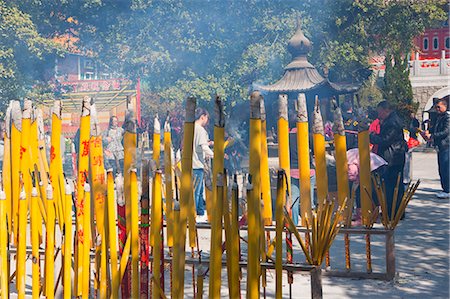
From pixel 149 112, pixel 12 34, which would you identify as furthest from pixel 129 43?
pixel 149 112

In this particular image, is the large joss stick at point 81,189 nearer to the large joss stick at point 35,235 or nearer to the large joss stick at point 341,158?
the large joss stick at point 35,235

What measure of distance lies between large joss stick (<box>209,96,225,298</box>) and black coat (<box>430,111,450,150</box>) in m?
5.83

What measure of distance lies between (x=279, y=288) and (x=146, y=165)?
1.96 ft

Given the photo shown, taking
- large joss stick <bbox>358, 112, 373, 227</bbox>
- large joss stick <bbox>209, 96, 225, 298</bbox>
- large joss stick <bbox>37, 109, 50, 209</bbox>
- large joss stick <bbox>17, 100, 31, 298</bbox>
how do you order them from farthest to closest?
large joss stick <bbox>358, 112, 373, 227</bbox> → large joss stick <bbox>37, 109, 50, 209</bbox> → large joss stick <bbox>17, 100, 31, 298</bbox> → large joss stick <bbox>209, 96, 225, 298</bbox>

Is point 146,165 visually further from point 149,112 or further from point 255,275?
point 149,112

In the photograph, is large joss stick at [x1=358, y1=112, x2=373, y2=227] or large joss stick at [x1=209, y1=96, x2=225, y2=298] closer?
large joss stick at [x1=209, y1=96, x2=225, y2=298]

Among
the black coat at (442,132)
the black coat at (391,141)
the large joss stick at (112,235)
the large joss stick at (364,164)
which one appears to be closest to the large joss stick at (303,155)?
the large joss stick at (364,164)

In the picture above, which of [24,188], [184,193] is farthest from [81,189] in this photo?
[184,193]

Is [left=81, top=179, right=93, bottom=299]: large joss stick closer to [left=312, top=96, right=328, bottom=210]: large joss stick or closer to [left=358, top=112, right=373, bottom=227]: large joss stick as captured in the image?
[left=312, top=96, right=328, bottom=210]: large joss stick

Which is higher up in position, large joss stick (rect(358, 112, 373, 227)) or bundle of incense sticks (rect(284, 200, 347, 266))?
large joss stick (rect(358, 112, 373, 227))

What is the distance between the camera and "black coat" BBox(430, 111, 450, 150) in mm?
7692

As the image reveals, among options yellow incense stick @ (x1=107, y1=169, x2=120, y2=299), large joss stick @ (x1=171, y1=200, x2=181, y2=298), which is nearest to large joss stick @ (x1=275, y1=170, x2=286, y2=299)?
large joss stick @ (x1=171, y1=200, x2=181, y2=298)

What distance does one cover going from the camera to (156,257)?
238 cm

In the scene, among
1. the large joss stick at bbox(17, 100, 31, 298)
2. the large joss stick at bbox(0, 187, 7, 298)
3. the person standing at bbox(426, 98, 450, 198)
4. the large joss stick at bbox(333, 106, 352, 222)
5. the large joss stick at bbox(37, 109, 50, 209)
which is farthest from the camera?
the person standing at bbox(426, 98, 450, 198)
